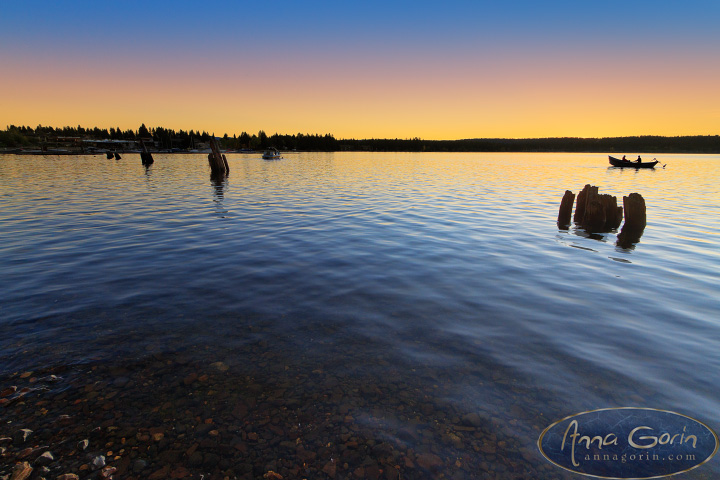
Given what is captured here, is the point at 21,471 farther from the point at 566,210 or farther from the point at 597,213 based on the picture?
the point at 597,213

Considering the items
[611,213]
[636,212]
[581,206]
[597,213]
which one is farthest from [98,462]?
[581,206]

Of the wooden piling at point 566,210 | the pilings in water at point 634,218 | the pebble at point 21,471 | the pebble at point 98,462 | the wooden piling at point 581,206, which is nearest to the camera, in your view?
the pebble at point 21,471

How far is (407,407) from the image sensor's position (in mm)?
4961

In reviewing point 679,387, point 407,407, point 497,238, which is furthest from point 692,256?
point 407,407

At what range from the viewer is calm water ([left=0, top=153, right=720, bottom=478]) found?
5.13 m

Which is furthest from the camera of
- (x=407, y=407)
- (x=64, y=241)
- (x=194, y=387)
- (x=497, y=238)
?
(x=497, y=238)

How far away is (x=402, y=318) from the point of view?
7.80m

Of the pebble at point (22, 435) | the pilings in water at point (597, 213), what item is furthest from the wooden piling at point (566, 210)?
the pebble at point (22, 435)

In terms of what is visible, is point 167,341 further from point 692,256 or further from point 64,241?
point 692,256

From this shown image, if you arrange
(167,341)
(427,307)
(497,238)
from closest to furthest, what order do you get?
(167,341) → (427,307) → (497,238)

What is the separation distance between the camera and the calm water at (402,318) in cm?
513

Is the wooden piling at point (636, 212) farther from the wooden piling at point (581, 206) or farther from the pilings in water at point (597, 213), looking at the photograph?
the wooden piling at point (581, 206)

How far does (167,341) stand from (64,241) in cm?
1159

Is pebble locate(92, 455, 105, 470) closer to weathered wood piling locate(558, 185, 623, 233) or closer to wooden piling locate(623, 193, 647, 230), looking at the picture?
weathered wood piling locate(558, 185, 623, 233)
